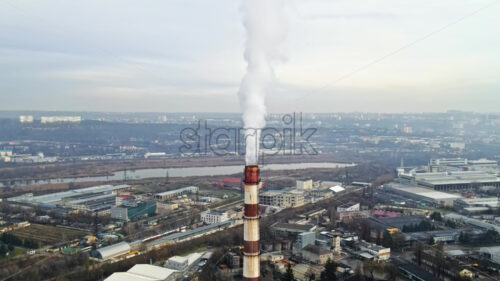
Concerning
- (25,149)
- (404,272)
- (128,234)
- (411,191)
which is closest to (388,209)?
(411,191)

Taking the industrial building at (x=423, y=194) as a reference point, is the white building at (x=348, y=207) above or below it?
below

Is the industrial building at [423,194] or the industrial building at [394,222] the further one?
the industrial building at [423,194]

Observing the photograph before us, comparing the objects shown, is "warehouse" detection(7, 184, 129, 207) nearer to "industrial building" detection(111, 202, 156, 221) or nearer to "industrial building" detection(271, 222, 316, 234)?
"industrial building" detection(111, 202, 156, 221)

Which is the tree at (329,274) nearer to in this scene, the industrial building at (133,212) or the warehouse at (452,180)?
the industrial building at (133,212)

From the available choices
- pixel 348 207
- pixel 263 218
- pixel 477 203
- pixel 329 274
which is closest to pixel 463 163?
pixel 477 203

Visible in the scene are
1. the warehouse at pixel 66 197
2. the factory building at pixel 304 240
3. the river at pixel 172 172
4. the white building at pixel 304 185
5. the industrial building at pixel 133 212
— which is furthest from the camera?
the river at pixel 172 172

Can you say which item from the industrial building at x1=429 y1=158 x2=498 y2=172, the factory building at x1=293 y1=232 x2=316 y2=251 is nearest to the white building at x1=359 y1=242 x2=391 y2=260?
the factory building at x1=293 y1=232 x2=316 y2=251

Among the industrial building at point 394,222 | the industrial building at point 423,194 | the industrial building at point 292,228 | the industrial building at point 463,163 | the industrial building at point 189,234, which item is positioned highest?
the industrial building at point 463,163

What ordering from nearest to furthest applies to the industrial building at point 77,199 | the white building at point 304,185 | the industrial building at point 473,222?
the industrial building at point 473,222
the industrial building at point 77,199
the white building at point 304,185

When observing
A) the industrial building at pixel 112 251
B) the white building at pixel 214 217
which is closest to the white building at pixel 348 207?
the white building at pixel 214 217
